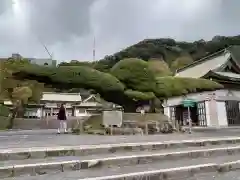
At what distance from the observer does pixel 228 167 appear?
6.54 meters

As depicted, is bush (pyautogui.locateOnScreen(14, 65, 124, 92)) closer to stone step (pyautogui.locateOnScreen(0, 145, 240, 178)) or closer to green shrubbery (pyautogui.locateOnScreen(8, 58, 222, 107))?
green shrubbery (pyautogui.locateOnScreen(8, 58, 222, 107))

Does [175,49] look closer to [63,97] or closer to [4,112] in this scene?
[63,97]

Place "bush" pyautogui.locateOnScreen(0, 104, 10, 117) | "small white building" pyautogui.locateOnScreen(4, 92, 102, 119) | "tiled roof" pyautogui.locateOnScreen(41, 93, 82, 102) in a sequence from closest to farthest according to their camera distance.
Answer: "bush" pyautogui.locateOnScreen(0, 104, 10, 117) < "small white building" pyautogui.locateOnScreen(4, 92, 102, 119) < "tiled roof" pyautogui.locateOnScreen(41, 93, 82, 102)

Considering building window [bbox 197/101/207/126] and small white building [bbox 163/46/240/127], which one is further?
building window [bbox 197/101/207/126]

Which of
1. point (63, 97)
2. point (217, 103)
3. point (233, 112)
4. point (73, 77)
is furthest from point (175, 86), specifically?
point (63, 97)

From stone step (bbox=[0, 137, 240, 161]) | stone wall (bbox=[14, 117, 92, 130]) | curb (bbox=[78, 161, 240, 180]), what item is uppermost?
stone wall (bbox=[14, 117, 92, 130])

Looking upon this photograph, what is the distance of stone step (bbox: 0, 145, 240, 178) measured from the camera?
5.53m

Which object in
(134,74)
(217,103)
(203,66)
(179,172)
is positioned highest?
(203,66)

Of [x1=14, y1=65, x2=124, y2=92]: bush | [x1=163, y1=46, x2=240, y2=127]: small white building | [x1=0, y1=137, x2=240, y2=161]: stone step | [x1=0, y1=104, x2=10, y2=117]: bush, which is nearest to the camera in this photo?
[x1=0, y1=137, x2=240, y2=161]: stone step

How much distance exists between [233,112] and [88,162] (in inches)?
888

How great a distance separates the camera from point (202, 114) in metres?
25.4

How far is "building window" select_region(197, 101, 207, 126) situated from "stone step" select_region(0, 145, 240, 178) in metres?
17.3

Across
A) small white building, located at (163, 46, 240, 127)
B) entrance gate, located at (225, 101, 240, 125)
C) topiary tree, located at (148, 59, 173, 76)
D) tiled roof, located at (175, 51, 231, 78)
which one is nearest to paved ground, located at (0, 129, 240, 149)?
topiary tree, located at (148, 59, 173, 76)

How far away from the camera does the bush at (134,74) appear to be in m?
14.1
